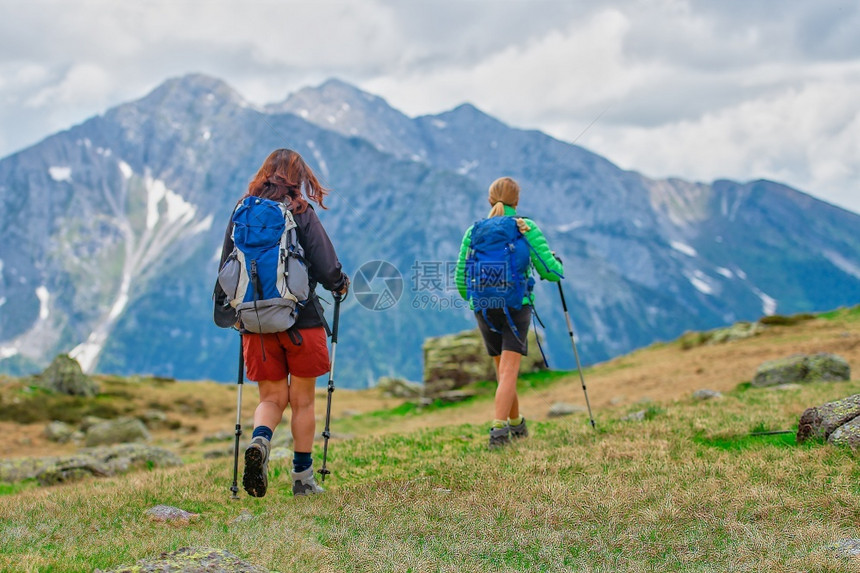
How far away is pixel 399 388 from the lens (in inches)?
1695

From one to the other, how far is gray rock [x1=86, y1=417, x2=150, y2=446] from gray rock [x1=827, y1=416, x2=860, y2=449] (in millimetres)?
23749

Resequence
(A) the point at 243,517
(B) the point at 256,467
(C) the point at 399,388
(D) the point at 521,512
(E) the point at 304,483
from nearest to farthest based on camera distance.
Answer: (D) the point at 521,512, (A) the point at 243,517, (B) the point at 256,467, (E) the point at 304,483, (C) the point at 399,388

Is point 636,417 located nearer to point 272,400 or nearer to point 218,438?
point 272,400

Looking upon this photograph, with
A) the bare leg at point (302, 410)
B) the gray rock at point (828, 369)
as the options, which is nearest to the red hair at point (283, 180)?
the bare leg at point (302, 410)

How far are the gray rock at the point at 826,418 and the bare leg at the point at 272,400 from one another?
6235 millimetres

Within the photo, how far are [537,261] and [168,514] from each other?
19.4ft

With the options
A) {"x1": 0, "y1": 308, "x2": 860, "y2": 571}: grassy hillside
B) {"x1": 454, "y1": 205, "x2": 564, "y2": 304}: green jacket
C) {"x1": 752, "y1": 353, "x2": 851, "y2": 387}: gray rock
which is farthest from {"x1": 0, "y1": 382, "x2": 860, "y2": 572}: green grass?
{"x1": 752, "y1": 353, "x2": 851, "y2": 387}: gray rock

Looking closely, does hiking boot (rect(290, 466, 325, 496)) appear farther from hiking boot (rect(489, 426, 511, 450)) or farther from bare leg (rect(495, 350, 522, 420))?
bare leg (rect(495, 350, 522, 420))

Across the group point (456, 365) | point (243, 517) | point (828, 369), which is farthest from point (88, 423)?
point (828, 369)

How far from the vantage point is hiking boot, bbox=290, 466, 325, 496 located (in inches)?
343

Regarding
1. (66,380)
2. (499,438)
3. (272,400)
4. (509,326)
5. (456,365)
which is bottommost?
(499,438)

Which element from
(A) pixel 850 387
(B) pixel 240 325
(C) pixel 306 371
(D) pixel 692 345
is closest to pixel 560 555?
(C) pixel 306 371

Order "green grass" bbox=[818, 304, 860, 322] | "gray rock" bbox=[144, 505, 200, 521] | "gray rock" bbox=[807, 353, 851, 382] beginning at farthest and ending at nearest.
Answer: "green grass" bbox=[818, 304, 860, 322], "gray rock" bbox=[807, 353, 851, 382], "gray rock" bbox=[144, 505, 200, 521]

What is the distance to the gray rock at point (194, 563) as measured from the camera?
493 cm
